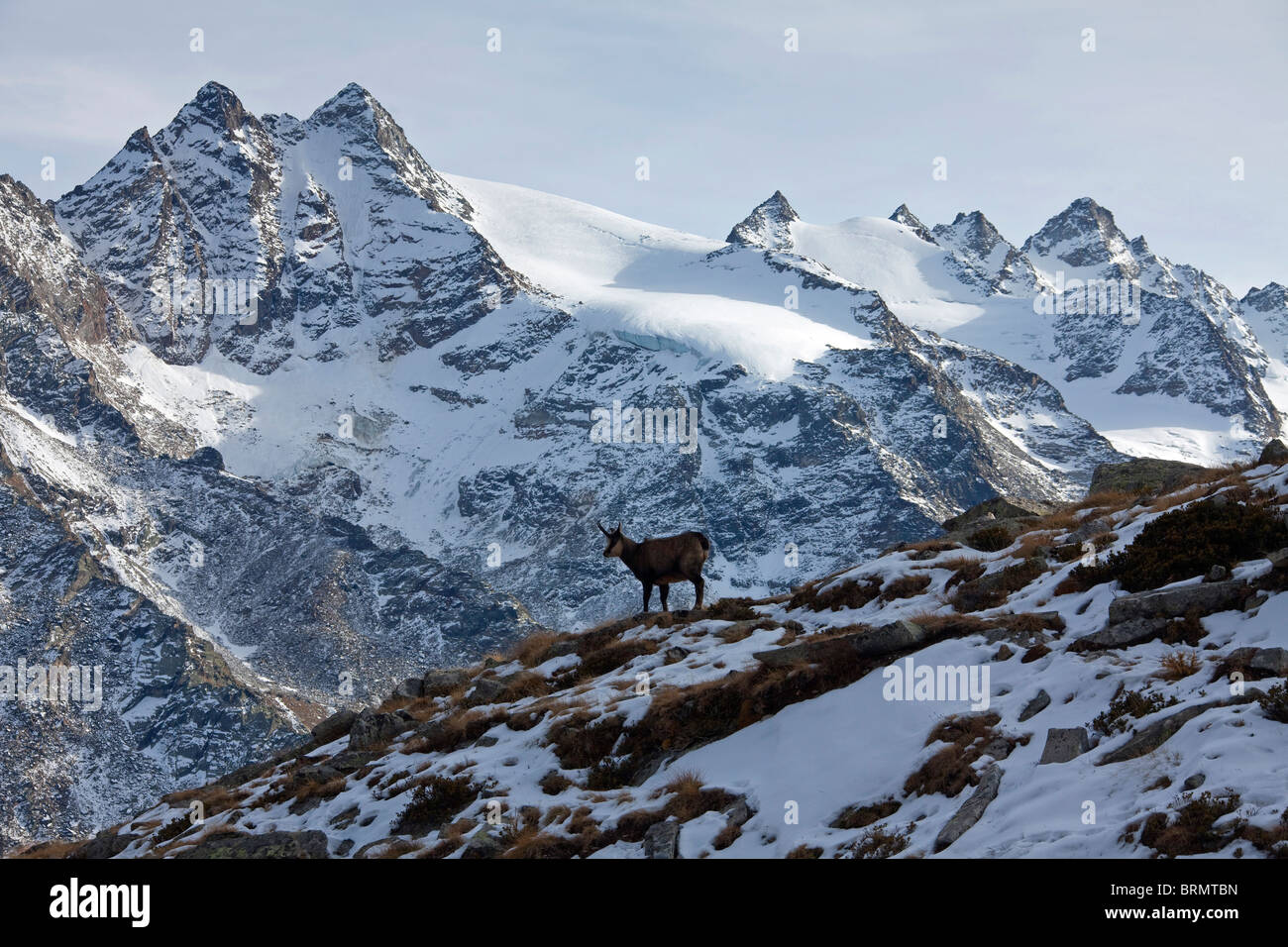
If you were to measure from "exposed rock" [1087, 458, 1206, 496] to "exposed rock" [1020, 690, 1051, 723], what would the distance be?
18974 mm

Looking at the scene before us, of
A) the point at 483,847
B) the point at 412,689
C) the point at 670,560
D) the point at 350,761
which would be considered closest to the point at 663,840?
the point at 483,847

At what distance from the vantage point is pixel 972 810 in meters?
17.1

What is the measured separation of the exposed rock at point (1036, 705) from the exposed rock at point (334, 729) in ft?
64.6

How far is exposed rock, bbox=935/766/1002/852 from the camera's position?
54.9 ft

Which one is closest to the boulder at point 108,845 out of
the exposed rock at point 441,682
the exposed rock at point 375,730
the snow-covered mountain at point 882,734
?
the snow-covered mountain at point 882,734

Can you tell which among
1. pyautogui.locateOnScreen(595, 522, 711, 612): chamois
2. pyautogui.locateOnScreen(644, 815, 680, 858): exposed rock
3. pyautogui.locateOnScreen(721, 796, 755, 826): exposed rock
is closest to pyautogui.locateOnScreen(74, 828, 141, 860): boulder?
pyautogui.locateOnScreen(595, 522, 711, 612): chamois

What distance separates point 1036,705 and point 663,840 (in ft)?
19.8

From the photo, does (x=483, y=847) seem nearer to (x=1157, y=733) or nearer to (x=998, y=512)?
(x=1157, y=733)

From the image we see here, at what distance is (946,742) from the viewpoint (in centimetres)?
1970

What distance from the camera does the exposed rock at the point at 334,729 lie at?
3481cm

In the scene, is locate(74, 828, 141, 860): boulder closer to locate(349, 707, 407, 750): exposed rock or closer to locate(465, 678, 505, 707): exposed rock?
locate(349, 707, 407, 750): exposed rock

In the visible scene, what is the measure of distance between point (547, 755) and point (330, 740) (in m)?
11.5
